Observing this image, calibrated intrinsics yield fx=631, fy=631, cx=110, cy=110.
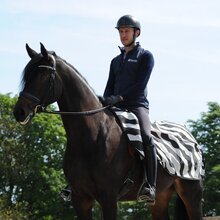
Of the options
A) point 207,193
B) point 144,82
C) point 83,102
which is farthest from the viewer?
point 207,193

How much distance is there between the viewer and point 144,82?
35.7 ft

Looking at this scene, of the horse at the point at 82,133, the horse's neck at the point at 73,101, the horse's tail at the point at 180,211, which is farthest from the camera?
the horse's tail at the point at 180,211

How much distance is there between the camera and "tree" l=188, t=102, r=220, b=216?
46.9m

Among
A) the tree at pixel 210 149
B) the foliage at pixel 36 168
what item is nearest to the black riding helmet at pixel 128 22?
the tree at pixel 210 149

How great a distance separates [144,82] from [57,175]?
45.4 m

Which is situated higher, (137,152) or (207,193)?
(137,152)

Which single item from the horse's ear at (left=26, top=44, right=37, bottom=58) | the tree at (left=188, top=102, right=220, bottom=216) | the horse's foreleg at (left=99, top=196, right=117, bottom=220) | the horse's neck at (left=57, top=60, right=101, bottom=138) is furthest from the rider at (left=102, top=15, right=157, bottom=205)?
the tree at (left=188, top=102, right=220, bottom=216)

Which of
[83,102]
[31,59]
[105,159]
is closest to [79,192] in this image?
[105,159]

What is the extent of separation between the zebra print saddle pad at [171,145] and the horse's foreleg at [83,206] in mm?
1166

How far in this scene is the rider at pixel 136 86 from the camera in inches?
416

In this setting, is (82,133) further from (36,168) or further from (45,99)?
(36,168)

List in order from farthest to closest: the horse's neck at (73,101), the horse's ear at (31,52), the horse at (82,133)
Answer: the horse's neck at (73,101), the horse's ear at (31,52), the horse at (82,133)

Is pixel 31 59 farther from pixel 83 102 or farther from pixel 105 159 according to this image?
pixel 105 159

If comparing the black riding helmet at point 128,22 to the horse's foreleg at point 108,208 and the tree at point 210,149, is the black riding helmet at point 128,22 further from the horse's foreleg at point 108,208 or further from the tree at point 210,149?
the tree at point 210,149
